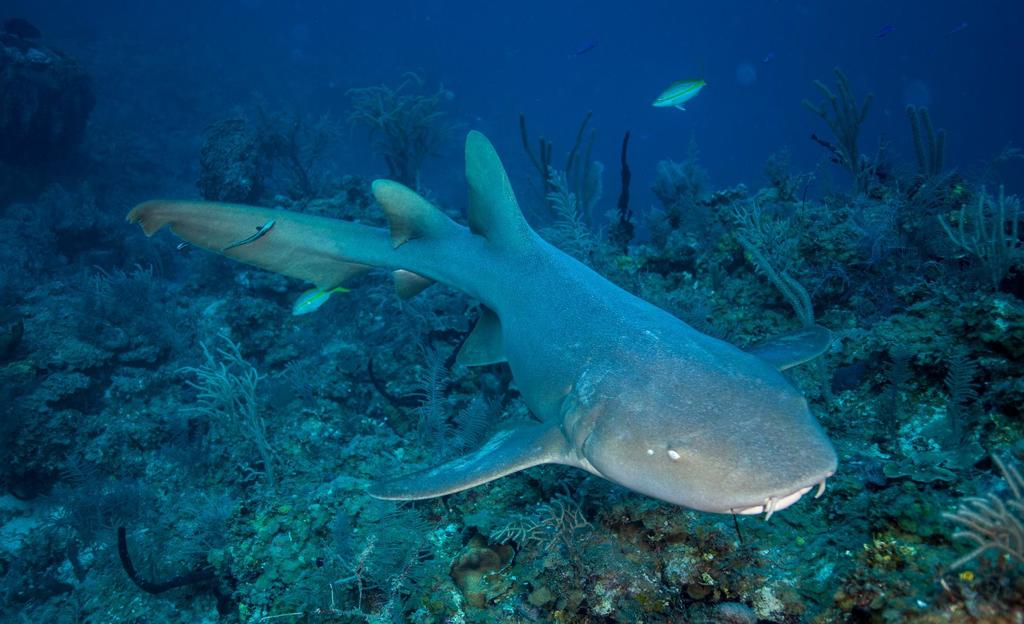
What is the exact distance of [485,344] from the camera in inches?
161

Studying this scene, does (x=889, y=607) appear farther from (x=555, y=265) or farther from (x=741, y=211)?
(x=741, y=211)

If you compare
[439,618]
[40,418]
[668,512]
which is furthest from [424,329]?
[40,418]

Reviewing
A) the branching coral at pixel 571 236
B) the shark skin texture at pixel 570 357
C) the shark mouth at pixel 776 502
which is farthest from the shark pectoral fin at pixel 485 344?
the branching coral at pixel 571 236

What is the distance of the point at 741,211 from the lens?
590 centimetres

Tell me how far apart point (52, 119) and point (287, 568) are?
62.9 feet

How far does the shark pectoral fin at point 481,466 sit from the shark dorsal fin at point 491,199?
150cm

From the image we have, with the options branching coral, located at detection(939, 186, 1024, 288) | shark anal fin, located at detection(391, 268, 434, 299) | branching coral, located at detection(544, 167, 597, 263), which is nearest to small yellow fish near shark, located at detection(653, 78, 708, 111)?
branching coral, located at detection(544, 167, 597, 263)

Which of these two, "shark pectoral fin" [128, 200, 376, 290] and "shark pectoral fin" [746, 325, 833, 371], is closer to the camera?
"shark pectoral fin" [746, 325, 833, 371]

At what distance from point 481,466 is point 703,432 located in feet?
3.56

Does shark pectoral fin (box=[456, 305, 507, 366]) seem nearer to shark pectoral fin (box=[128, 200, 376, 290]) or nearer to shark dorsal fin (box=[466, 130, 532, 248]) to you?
shark dorsal fin (box=[466, 130, 532, 248])

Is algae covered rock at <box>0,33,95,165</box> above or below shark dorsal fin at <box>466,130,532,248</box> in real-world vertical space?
below

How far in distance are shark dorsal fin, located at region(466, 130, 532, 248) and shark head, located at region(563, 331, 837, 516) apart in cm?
137

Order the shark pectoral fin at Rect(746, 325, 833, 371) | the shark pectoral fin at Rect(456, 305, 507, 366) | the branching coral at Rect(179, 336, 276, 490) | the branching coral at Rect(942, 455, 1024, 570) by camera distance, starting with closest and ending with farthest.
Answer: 1. the branching coral at Rect(942, 455, 1024, 570)
2. the shark pectoral fin at Rect(746, 325, 833, 371)
3. the shark pectoral fin at Rect(456, 305, 507, 366)
4. the branching coral at Rect(179, 336, 276, 490)

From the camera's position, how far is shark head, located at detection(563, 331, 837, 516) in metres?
1.95
